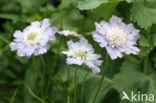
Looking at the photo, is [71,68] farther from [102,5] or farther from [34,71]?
[102,5]

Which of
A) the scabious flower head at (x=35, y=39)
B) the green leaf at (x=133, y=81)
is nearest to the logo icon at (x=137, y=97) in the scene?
the green leaf at (x=133, y=81)

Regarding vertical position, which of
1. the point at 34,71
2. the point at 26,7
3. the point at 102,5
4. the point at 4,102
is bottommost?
the point at 4,102

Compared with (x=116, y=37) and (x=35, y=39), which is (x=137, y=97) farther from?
(x=35, y=39)

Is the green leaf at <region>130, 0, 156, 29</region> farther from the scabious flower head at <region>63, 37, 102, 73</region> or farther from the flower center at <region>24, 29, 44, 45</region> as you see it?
the flower center at <region>24, 29, 44, 45</region>

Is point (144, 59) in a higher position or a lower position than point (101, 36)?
lower

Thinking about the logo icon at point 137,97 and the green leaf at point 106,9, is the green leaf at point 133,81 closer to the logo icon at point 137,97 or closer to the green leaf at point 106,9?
the logo icon at point 137,97

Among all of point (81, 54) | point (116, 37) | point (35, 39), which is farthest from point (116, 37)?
point (35, 39)

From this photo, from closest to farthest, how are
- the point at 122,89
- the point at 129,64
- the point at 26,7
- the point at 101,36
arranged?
the point at 101,36
the point at 122,89
the point at 129,64
the point at 26,7

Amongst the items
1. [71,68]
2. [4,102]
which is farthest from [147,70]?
[4,102]
